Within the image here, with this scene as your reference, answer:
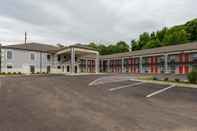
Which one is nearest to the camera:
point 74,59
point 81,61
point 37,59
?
point 74,59

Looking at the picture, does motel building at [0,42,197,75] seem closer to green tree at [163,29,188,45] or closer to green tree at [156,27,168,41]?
green tree at [163,29,188,45]

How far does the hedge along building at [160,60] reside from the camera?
36.9m

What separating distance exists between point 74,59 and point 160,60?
805 inches

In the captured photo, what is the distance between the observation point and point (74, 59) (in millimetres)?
42750

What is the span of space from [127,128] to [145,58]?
4305 cm

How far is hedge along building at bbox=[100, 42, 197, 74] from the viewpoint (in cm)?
3691

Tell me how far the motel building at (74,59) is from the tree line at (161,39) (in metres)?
19.6

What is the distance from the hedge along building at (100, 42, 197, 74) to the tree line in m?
18.8

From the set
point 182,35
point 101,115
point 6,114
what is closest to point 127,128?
point 101,115

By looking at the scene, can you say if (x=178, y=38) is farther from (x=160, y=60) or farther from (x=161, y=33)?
(x=160, y=60)

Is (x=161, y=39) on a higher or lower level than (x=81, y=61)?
higher

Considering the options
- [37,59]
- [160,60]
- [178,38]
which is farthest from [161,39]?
[37,59]

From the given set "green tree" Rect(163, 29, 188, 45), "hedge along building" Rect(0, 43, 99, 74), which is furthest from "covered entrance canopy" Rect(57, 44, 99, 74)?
"green tree" Rect(163, 29, 188, 45)

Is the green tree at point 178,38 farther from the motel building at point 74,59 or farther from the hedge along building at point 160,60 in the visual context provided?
the motel building at point 74,59
